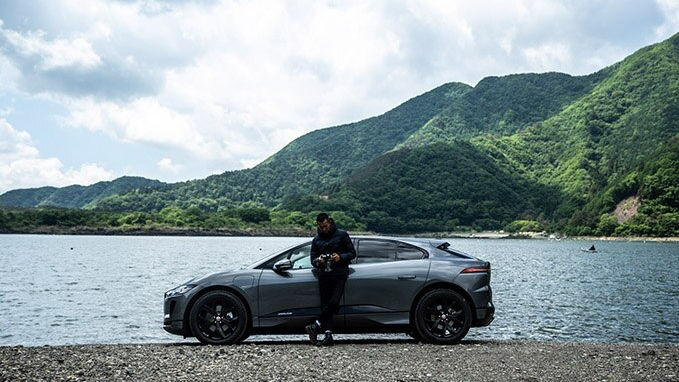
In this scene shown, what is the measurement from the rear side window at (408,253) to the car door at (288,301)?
163 cm

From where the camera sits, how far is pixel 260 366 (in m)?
9.75

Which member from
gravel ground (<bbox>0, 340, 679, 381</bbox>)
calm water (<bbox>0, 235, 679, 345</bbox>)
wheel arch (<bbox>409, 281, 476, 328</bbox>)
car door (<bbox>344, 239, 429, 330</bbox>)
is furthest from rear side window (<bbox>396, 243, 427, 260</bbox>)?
calm water (<bbox>0, 235, 679, 345</bbox>)

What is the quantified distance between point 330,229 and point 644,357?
557cm

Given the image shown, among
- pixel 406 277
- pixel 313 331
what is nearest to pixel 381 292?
pixel 406 277

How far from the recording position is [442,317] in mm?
12469

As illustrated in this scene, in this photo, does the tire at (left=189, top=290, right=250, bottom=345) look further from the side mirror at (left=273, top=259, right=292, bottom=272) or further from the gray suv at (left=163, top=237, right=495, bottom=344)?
the side mirror at (left=273, top=259, right=292, bottom=272)

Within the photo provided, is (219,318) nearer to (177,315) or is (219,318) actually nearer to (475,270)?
(177,315)

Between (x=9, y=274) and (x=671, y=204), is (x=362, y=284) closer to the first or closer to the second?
→ (x=9, y=274)

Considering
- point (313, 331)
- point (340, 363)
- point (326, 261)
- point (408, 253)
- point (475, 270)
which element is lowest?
point (340, 363)

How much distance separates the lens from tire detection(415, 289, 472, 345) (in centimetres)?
1237

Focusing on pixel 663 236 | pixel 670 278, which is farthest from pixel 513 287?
pixel 663 236

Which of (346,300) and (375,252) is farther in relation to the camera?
(375,252)

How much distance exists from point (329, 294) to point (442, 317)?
83.1 inches

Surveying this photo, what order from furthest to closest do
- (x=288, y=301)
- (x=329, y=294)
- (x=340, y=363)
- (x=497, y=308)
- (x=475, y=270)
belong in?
(x=497, y=308)
(x=475, y=270)
(x=288, y=301)
(x=329, y=294)
(x=340, y=363)
